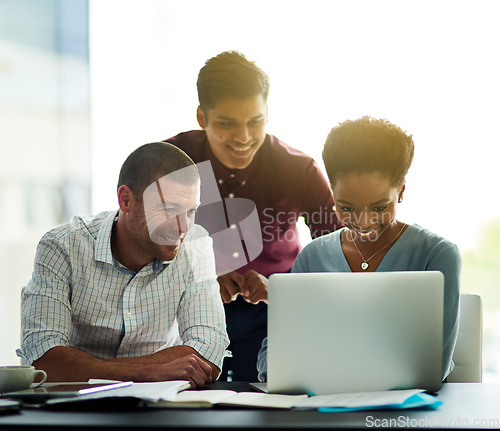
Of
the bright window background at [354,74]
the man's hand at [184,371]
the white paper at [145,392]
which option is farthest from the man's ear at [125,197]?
the bright window background at [354,74]

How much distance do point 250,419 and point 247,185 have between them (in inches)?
55.9

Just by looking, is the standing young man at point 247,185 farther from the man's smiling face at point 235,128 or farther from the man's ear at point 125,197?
the man's ear at point 125,197

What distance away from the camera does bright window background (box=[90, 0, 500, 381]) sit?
2.96 m

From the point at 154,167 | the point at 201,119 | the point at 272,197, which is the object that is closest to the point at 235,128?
the point at 201,119

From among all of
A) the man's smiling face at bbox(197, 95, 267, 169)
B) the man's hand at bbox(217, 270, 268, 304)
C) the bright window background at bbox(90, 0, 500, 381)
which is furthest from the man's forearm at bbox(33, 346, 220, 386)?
the bright window background at bbox(90, 0, 500, 381)

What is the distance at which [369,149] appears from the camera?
151cm

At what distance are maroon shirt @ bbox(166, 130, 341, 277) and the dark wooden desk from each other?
4.14 ft

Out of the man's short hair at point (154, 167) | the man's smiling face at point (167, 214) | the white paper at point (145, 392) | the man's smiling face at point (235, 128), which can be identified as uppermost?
the man's smiling face at point (235, 128)

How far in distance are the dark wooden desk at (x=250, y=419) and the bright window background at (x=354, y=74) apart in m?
2.07

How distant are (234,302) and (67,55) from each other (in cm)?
174

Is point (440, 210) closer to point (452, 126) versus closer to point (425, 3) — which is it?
point (452, 126)

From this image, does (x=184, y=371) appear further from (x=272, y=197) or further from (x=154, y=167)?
(x=272, y=197)

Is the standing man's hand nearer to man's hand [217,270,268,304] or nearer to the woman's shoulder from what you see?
man's hand [217,270,268,304]

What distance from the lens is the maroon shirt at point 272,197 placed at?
7.30 feet
